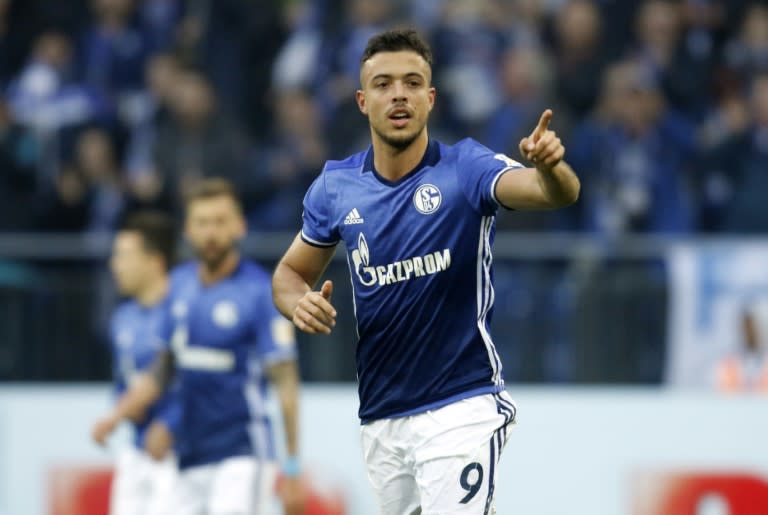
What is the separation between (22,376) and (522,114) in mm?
4467

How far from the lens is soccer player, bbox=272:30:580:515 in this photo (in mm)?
5586

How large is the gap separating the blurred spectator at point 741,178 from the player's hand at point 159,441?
5061 mm

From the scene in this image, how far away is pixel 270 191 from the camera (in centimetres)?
1231

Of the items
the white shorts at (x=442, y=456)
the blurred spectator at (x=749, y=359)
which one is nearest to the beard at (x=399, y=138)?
the white shorts at (x=442, y=456)

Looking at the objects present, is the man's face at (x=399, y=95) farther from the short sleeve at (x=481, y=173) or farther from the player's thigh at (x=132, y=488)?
the player's thigh at (x=132, y=488)

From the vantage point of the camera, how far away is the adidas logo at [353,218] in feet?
19.0

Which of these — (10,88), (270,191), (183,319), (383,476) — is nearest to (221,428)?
(183,319)

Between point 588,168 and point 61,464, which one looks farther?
point 588,168

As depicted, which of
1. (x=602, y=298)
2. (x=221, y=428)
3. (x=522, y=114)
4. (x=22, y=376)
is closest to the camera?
(x=221, y=428)

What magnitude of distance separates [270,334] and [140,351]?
1254 mm

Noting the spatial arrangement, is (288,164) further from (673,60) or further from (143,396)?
(143,396)

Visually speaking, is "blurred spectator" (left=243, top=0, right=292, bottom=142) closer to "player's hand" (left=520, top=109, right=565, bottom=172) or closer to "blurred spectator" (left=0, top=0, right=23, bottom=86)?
"blurred spectator" (left=0, top=0, right=23, bottom=86)

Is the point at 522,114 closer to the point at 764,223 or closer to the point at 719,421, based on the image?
the point at 764,223

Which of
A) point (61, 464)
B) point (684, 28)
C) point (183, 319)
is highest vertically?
point (684, 28)
